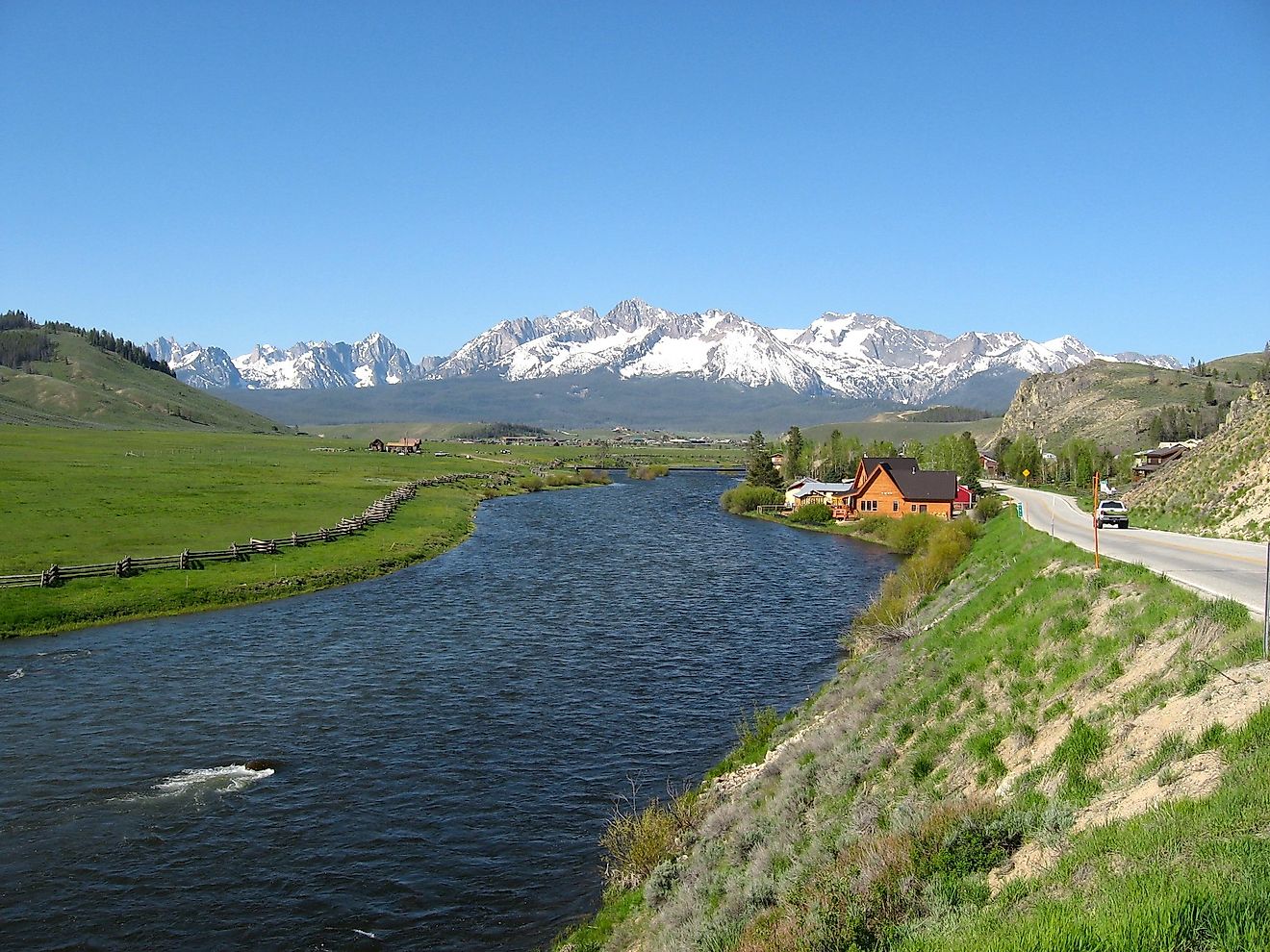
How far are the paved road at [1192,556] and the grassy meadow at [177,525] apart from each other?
48846 millimetres

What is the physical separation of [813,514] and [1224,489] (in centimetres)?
7460

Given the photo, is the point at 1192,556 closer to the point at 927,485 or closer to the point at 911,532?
the point at 911,532

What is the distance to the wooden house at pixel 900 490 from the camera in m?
103

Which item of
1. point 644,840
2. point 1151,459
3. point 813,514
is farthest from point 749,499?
point 644,840

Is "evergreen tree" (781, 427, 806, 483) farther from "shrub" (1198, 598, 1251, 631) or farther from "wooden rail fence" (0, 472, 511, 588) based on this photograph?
"shrub" (1198, 598, 1251, 631)

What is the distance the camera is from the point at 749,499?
130 metres

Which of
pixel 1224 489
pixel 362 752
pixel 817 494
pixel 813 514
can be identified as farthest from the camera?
pixel 817 494

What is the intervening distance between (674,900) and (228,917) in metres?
11.6

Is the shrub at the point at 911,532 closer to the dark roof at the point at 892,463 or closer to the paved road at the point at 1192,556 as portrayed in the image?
the dark roof at the point at 892,463

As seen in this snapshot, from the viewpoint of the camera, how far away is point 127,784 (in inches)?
1093

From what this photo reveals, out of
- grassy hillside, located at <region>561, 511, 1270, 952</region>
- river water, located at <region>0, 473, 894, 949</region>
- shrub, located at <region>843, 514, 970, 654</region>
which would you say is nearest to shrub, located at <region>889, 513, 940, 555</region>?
shrub, located at <region>843, 514, 970, 654</region>

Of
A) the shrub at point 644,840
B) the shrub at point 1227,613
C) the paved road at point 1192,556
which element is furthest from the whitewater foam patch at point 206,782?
the paved road at point 1192,556

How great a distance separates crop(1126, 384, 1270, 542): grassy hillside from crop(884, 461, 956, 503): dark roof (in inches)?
2042

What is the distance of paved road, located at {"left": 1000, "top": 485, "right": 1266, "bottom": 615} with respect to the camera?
20594mm
